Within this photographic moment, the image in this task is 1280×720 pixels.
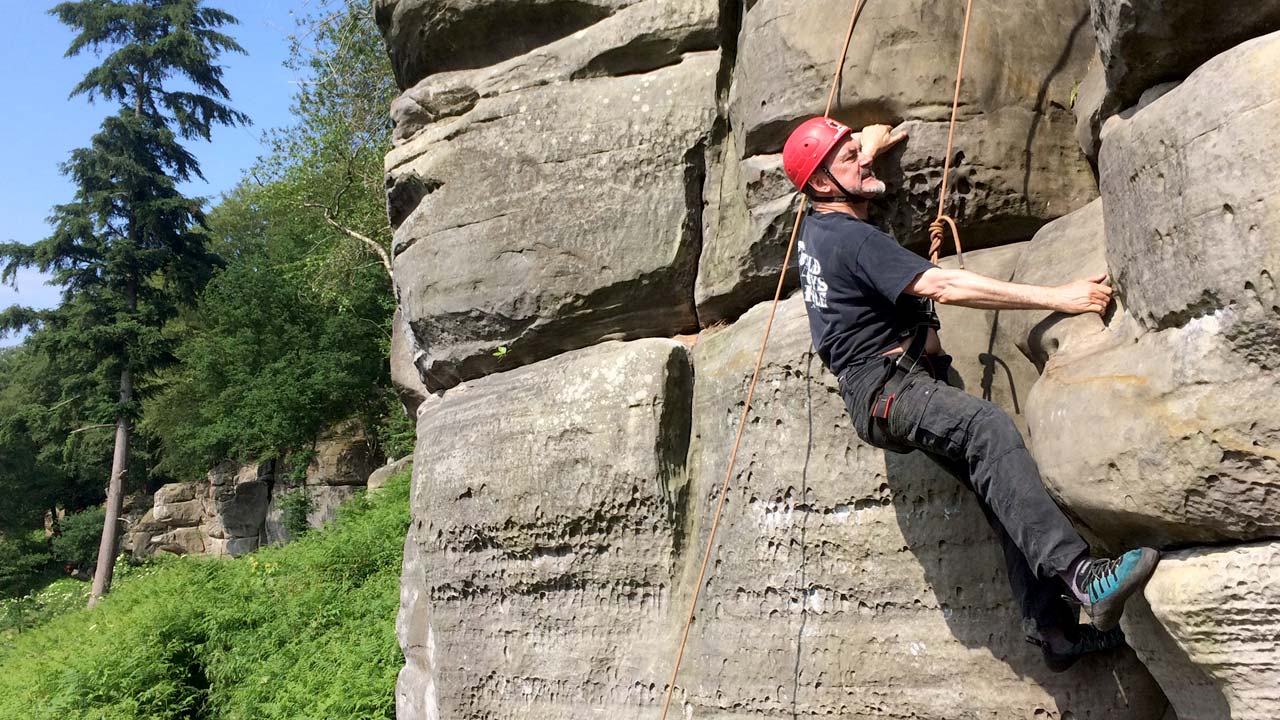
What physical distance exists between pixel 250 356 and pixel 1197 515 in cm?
1971

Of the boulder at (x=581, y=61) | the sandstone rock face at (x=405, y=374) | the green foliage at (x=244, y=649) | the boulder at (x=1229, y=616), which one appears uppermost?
the boulder at (x=581, y=61)

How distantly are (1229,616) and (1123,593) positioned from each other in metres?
0.24

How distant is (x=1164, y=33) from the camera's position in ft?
8.87

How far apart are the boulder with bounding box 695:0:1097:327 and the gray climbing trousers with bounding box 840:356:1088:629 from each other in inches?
30.8

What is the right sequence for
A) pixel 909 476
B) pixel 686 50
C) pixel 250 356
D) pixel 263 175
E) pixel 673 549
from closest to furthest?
pixel 909 476 < pixel 673 549 < pixel 686 50 < pixel 250 356 < pixel 263 175

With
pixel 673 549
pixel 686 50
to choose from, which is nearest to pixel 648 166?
pixel 686 50

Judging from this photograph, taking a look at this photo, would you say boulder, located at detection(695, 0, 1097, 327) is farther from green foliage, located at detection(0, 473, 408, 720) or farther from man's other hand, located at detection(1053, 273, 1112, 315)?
green foliage, located at detection(0, 473, 408, 720)

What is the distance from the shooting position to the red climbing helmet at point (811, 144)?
3.42 metres

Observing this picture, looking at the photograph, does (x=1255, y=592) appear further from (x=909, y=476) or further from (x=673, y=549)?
(x=673, y=549)

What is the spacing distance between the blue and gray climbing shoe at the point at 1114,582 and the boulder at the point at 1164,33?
4.57 feet

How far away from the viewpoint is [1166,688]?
293 cm

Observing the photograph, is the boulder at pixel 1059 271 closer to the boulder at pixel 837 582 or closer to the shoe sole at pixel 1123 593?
the boulder at pixel 837 582

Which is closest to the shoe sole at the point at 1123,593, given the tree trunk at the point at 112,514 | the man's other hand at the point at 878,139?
the man's other hand at the point at 878,139

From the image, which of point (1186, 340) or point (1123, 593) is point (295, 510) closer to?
point (1123, 593)
